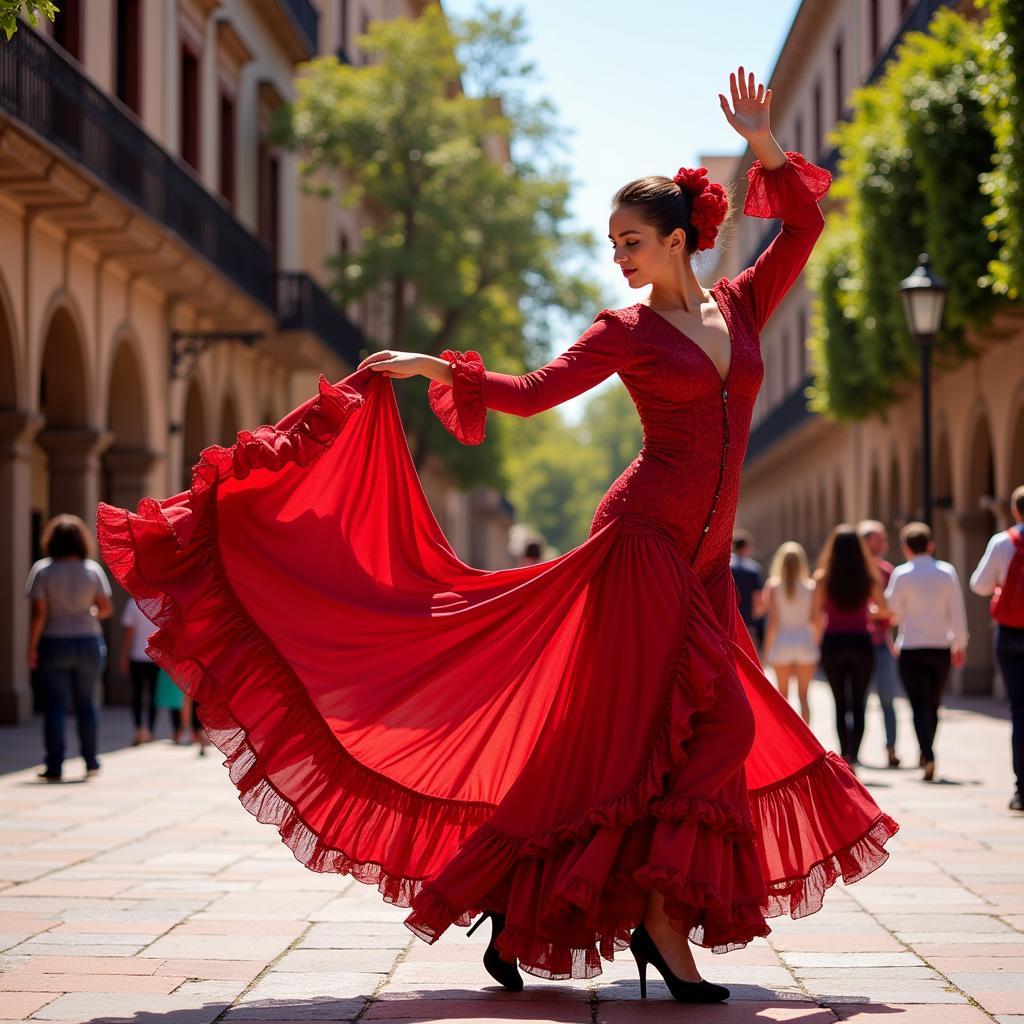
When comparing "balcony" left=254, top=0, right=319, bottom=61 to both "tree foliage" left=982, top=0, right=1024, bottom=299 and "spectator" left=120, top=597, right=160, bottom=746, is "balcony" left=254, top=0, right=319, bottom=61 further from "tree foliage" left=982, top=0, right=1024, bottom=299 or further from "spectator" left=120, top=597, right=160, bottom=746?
"spectator" left=120, top=597, right=160, bottom=746

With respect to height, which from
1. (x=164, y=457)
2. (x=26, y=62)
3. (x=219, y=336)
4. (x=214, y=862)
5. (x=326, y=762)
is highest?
(x=26, y=62)

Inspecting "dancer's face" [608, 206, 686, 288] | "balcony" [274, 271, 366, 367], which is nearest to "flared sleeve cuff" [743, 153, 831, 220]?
"dancer's face" [608, 206, 686, 288]

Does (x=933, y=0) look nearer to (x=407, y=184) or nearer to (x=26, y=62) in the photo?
(x=407, y=184)

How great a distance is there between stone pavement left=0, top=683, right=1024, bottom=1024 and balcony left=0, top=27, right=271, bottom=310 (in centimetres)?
821

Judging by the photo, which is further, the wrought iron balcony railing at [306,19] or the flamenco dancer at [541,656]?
the wrought iron balcony railing at [306,19]

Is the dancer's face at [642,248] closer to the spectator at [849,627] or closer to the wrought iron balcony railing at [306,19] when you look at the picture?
the spectator at [849,627]

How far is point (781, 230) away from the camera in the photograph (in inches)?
218

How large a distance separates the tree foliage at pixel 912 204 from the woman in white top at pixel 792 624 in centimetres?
534

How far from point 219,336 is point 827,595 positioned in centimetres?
1170

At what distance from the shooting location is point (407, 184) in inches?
1220

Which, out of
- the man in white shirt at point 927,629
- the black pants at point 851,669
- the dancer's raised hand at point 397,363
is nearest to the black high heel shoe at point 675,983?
the dancer's raised hand at point 397,363

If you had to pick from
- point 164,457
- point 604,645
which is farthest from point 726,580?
point 164,457

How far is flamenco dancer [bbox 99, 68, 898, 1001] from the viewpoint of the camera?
5.02m

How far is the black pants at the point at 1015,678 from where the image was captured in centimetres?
1049
